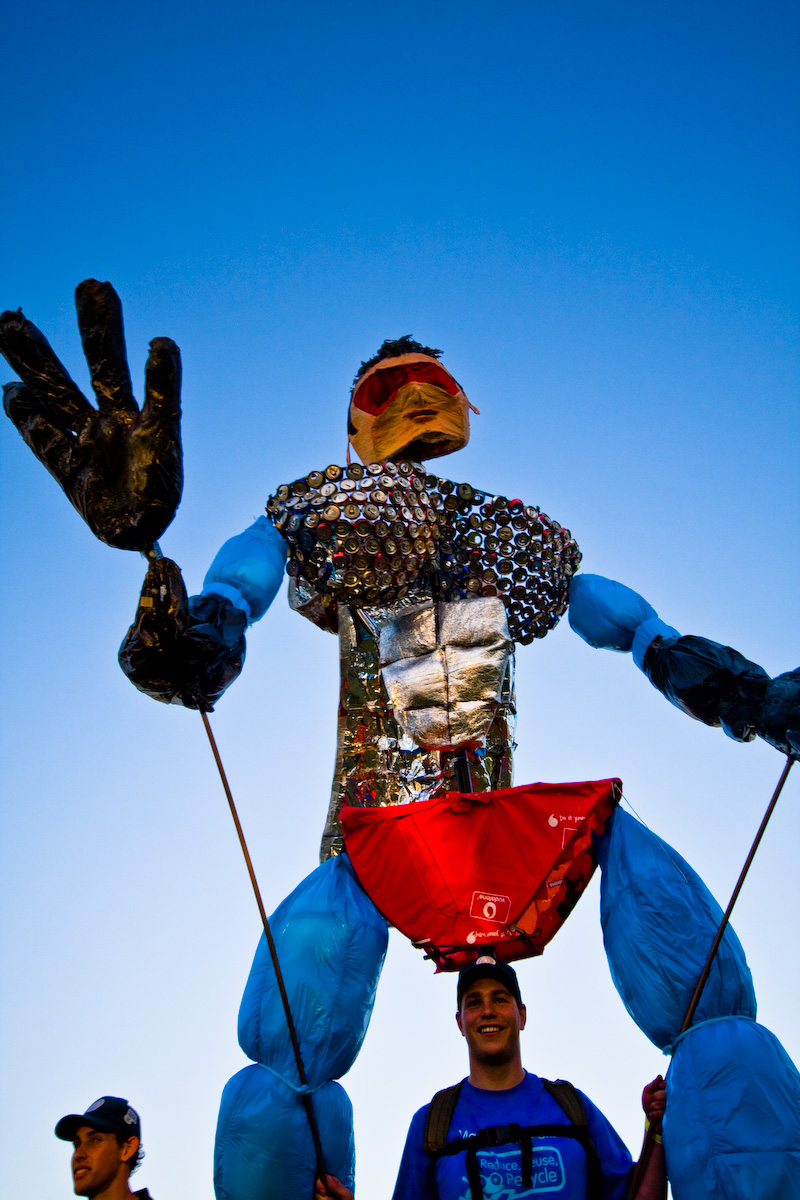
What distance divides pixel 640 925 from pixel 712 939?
0.57 feet

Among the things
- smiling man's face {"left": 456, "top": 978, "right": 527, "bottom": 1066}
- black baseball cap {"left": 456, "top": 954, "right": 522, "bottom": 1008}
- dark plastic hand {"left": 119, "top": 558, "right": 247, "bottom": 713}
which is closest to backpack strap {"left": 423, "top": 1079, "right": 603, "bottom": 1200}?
smiling man's face {"left": 456, "top": 978, "right": 527, "bottom": 1066}

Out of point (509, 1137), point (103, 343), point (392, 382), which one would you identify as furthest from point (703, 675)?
point (103, 343)

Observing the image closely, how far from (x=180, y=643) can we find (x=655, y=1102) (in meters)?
1.57

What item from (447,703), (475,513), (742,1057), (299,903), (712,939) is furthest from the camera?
(475,513)

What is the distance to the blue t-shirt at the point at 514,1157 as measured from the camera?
2.53m

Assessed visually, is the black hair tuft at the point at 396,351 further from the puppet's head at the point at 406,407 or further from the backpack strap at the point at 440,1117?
the backpack strap at the point at 440,1117

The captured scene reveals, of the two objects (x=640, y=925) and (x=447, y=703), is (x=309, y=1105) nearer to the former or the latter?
(x=640, y=925)

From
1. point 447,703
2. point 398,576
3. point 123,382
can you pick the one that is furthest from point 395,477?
point 123,382

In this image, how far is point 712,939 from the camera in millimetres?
2811

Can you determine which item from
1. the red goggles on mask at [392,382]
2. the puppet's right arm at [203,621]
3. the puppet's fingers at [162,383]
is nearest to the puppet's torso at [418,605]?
the puppet's right arm at [203,621]

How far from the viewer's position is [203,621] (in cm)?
294

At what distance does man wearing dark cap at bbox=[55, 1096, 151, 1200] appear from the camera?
2641 mm

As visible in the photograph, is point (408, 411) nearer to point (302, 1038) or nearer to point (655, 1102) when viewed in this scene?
point (302, 1038)

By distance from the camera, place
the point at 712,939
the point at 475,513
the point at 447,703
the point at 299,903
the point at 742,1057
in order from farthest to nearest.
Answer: the point at 475,513 → the point at 447,703 → the point at 299,903 → the point at 712,939 → the point at 742,1057
